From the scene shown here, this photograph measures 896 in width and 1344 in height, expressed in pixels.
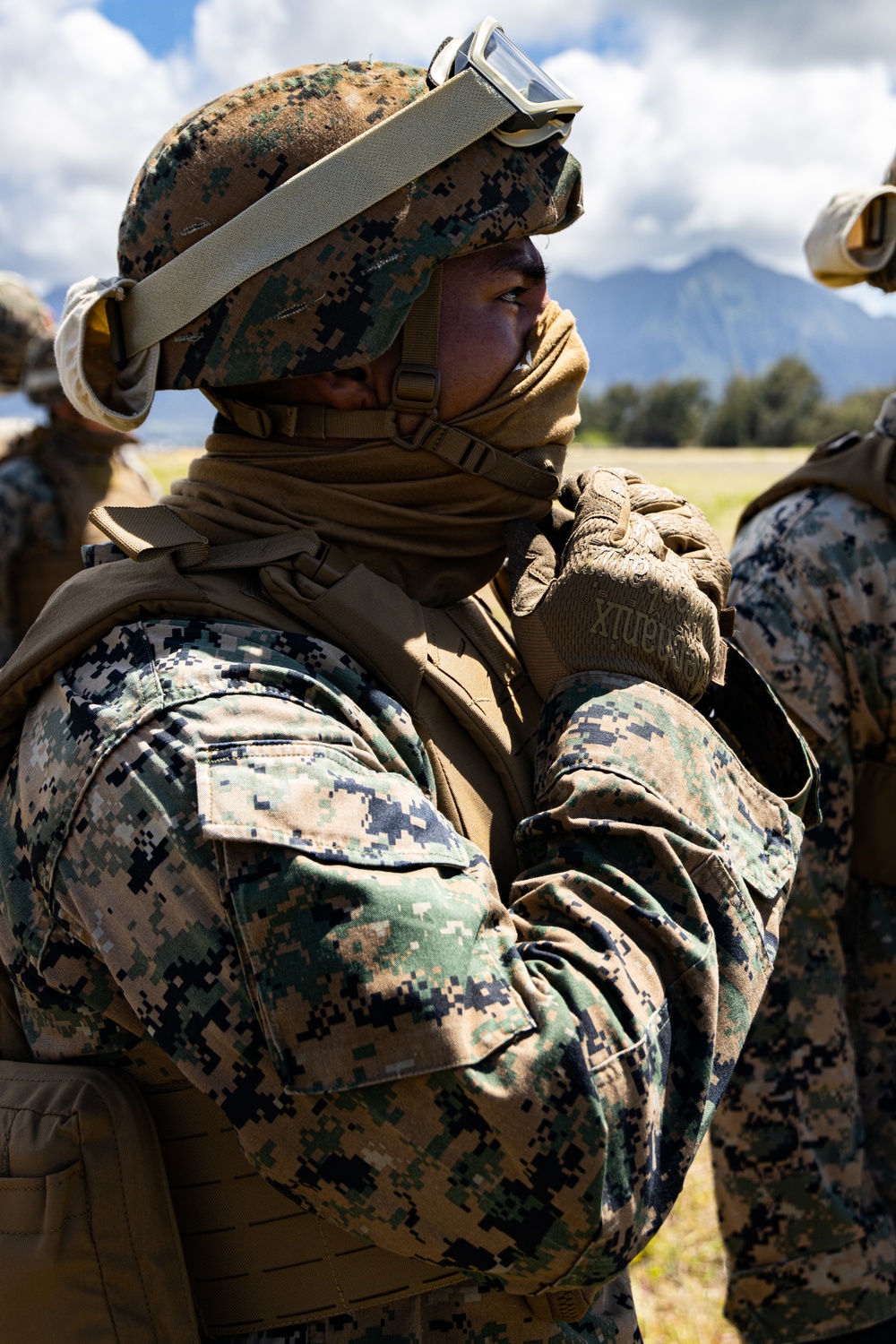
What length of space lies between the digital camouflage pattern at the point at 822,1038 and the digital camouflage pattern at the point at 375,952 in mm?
1347

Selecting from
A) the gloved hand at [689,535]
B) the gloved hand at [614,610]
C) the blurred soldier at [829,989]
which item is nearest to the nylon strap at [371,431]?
the gloved hand at [614,610]

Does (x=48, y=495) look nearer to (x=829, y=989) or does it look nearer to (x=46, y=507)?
(x=46, y=507)

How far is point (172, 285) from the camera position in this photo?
1.82 meters

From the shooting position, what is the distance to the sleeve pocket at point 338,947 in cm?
125

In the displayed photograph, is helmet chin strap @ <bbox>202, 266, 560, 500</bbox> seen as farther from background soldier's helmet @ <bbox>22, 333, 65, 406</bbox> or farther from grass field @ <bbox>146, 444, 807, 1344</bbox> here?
background soldier's helmet @ <bbox>22, 333, 65, 406</bbox>

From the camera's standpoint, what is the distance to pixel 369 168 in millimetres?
1724

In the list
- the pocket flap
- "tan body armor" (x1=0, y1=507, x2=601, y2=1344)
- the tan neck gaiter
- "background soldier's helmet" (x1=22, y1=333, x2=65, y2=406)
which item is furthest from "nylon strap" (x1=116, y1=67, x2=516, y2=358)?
"background soldier's helmet" (x1=22, y1=333, x2=65, y2=406)

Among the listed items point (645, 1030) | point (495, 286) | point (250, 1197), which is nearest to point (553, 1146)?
point (645, 1030)

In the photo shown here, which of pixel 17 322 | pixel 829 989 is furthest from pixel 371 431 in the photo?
pixel 17 322

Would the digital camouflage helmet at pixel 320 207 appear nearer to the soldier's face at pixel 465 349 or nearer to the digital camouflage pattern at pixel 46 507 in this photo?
the soldier's face at pixel 465 349

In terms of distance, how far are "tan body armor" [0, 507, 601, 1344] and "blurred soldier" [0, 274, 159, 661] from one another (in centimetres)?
442

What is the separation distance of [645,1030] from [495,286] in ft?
3.85

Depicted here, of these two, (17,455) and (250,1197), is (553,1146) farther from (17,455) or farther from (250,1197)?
(17,455)

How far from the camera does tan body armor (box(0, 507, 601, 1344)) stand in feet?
4.92
